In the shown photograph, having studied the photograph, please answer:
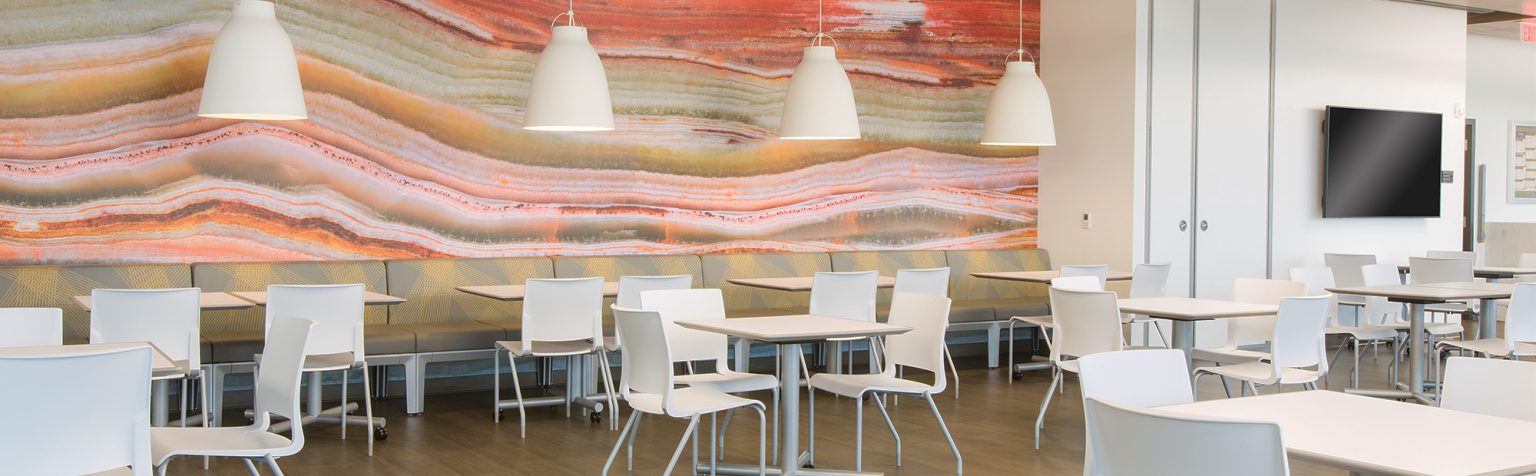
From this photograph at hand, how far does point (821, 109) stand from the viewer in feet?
25.4

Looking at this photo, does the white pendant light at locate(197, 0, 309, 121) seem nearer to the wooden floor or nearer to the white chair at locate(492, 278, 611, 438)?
the white chair at locate(492, 278, 611, 438)

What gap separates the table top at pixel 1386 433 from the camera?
8.21 feet

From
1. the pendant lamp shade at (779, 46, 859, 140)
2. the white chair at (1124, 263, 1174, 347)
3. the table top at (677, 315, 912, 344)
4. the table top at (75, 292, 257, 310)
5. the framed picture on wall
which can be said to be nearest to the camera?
the table top at (677, 315, 912, 344)

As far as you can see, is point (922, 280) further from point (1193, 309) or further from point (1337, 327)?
point (1337, 327)

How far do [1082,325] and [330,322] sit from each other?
137 inches

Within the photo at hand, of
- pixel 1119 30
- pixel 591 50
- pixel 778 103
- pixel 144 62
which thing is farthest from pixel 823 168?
pixel 144 62

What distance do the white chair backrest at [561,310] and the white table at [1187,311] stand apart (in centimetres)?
261

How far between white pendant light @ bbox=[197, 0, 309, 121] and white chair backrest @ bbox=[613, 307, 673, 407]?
2293mm

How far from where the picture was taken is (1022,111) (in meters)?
8.56

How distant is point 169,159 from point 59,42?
816 millimetres

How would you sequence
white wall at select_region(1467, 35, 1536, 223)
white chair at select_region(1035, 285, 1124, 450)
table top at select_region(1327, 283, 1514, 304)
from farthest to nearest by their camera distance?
1. white wall at select_region(1467, 35, 1536, 223)
2. table top at select_region(1327, 283, 1514, 304)
3. white chair at select_region(1035, 285, 1124, 450)

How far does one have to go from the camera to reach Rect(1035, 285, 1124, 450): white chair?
227 inches

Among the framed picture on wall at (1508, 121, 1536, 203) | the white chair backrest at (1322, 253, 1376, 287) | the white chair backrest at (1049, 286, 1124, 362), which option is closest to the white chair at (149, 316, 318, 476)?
the white chair backrest at (1049, 286, 1124, 362)

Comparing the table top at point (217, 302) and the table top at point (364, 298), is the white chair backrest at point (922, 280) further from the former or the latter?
the table top at point (217, 302)
